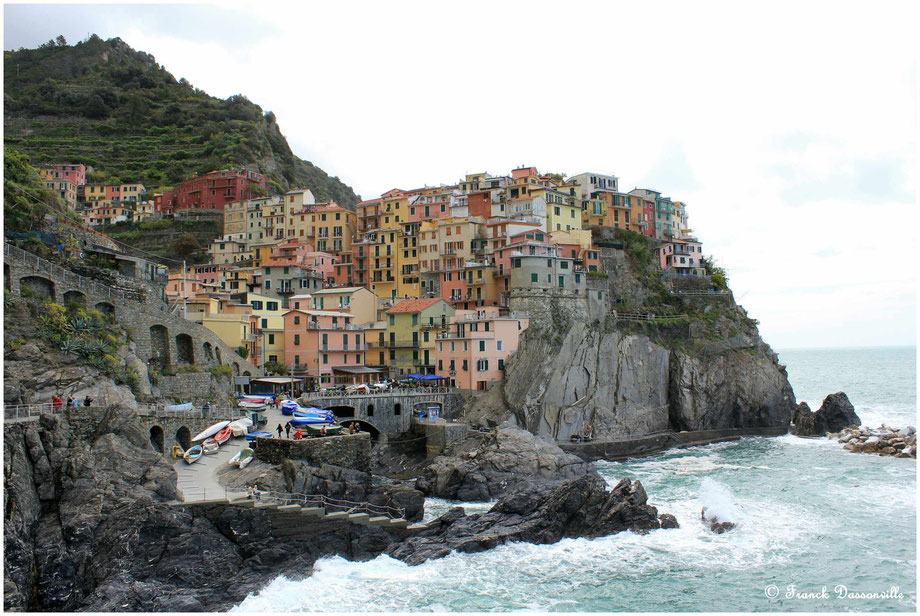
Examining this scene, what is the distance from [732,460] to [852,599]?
85.2 feet

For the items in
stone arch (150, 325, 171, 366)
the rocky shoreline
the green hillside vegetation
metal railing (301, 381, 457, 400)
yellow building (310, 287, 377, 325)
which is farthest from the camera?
yellow building (310, 287, 377, 325)

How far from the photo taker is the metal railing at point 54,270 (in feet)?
119

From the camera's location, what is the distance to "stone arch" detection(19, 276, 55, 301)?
36000 mm

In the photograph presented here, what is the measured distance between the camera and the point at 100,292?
39.9 meters

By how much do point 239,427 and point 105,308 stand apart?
426 inches

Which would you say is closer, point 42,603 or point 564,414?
point 42,603

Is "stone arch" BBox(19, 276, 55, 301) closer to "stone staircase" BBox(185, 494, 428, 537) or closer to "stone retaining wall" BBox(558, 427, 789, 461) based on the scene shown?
"stone staircase" BBox(185, 494, 428, 537)

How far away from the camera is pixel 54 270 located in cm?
3756

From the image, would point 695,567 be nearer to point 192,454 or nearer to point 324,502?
point 324,502

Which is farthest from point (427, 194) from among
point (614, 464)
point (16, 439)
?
point (16, 439)

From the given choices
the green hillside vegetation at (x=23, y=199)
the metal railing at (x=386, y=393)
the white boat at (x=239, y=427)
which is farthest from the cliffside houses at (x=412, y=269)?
the white boat at (x=239, y=427)

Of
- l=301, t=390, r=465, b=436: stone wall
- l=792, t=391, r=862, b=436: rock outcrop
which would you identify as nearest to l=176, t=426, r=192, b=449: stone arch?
l=301, t=390, r=465, b=436: stone wall

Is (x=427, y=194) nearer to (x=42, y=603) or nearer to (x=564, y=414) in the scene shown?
(x=564, y=414)

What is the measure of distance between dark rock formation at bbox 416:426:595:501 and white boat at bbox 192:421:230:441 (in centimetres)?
1209
